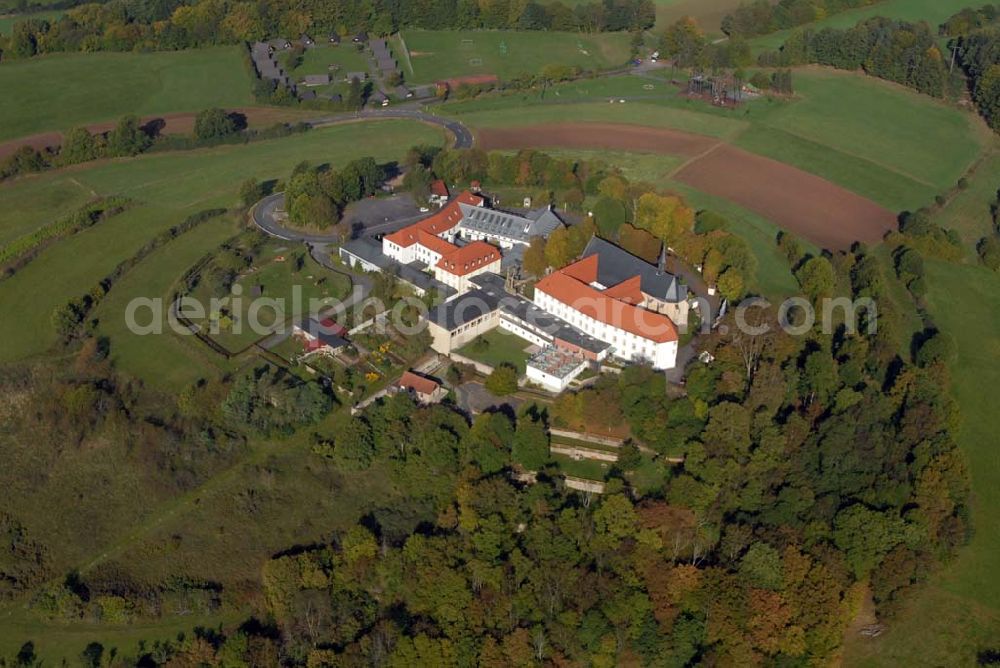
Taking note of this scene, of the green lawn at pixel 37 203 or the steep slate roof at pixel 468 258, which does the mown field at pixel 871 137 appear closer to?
the steep slate roof at pixel 468 258

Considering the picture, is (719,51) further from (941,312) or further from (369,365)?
(369,365)

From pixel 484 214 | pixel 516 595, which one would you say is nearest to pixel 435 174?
pixel 484 214

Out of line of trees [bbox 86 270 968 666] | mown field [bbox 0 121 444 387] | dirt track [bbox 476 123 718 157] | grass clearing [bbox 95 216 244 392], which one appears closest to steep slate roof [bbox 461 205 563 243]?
line of trees [bbox 86 270 968 666]

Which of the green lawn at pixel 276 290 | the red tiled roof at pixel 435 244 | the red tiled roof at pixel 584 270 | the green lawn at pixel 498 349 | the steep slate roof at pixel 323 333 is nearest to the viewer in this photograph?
the green lawn at pixel 498 349

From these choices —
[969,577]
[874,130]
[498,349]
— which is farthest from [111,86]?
[969,577]

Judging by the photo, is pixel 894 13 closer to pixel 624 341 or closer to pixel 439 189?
pixel 439 189

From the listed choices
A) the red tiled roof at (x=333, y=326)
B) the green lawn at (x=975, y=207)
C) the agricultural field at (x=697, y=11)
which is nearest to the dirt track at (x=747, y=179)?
the green lawn at (x=975, y=207)
